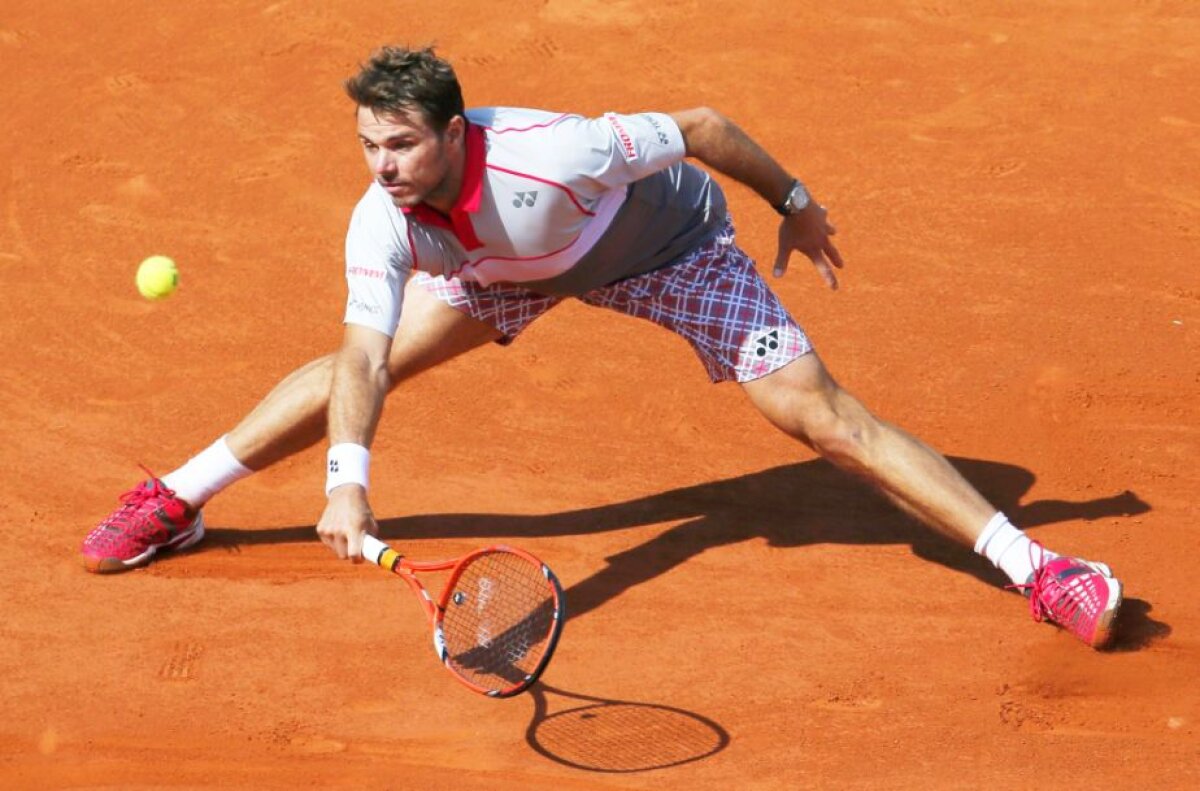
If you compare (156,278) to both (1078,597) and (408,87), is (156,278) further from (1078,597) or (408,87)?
(1078,597)

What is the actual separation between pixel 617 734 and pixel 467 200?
5.09 ft

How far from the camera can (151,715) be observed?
506 cm

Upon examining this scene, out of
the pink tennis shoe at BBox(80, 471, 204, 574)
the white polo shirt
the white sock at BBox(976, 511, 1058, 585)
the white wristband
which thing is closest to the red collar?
the white polo shirt

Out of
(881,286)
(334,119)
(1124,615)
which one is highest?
(334,119)

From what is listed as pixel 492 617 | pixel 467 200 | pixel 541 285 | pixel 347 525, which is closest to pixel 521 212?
pixel 467 200

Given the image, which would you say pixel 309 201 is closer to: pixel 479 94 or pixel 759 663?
pixel 479 94

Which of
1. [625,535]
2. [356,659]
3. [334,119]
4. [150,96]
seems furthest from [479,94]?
[356,659]

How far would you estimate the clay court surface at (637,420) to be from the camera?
5.01 m

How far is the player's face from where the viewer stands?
486cm

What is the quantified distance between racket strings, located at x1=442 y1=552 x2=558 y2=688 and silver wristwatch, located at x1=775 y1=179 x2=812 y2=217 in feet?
4.52

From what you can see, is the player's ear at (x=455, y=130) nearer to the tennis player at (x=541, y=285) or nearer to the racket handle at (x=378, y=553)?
the tennis player at (x=541, y=285)

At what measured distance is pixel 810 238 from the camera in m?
5.68

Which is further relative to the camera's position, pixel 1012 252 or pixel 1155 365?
pixel 1012 252

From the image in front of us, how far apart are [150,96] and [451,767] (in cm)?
491
